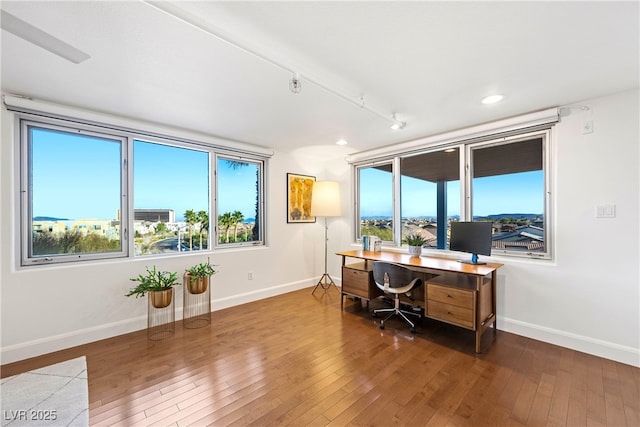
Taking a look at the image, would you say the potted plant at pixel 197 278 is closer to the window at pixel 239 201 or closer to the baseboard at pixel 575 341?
the window at pixel 239 201

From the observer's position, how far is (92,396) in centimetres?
191

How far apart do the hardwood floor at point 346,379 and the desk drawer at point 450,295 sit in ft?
1.40

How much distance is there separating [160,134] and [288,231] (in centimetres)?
235

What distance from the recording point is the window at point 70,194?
256 centimetres

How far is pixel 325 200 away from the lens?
4.43 meters

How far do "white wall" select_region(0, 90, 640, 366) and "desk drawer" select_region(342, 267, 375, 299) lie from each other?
1522mm

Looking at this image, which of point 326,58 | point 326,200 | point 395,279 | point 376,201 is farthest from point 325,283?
point 326,58

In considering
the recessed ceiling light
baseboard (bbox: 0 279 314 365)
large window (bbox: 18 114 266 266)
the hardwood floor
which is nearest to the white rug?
the hardwood floor

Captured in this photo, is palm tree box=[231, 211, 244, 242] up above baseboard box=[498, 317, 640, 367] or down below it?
above

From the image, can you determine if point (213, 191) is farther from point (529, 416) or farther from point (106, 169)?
point (529, 416)

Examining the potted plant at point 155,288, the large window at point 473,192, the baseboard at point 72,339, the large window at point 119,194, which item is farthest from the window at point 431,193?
the potted plant at point 155,288

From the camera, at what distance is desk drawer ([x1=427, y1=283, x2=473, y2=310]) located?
101 inches

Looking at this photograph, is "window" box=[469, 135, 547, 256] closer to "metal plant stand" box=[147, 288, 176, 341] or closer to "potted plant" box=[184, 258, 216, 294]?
"potted plant" box=[184, 258, 216, 294]

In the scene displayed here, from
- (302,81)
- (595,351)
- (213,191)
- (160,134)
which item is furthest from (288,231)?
(595,351)
